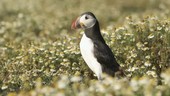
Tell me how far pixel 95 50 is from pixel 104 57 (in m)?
0.16

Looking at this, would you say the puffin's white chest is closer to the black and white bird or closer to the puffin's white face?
the black and white bird

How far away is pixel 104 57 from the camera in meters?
7.30

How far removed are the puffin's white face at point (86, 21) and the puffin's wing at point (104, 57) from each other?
13.1 inches

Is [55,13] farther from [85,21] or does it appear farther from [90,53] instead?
[90,53]

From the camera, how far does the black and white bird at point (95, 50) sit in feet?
23.9

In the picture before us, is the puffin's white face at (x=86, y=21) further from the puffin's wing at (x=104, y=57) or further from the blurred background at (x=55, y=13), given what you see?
the blurred background at (x=55, y=13)

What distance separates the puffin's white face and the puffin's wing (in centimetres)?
33

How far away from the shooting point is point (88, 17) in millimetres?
7473

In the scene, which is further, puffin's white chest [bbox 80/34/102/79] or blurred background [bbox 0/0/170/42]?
blurred background [bbox 0/0/170/42]

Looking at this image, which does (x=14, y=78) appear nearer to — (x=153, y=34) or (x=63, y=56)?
(x=63, y=56)

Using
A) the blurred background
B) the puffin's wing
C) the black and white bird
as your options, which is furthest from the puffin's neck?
the blurred background

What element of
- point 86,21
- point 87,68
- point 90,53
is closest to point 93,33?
point 86,21

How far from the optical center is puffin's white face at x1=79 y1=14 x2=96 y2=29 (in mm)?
7457

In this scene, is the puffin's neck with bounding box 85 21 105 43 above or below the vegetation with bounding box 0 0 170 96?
above
